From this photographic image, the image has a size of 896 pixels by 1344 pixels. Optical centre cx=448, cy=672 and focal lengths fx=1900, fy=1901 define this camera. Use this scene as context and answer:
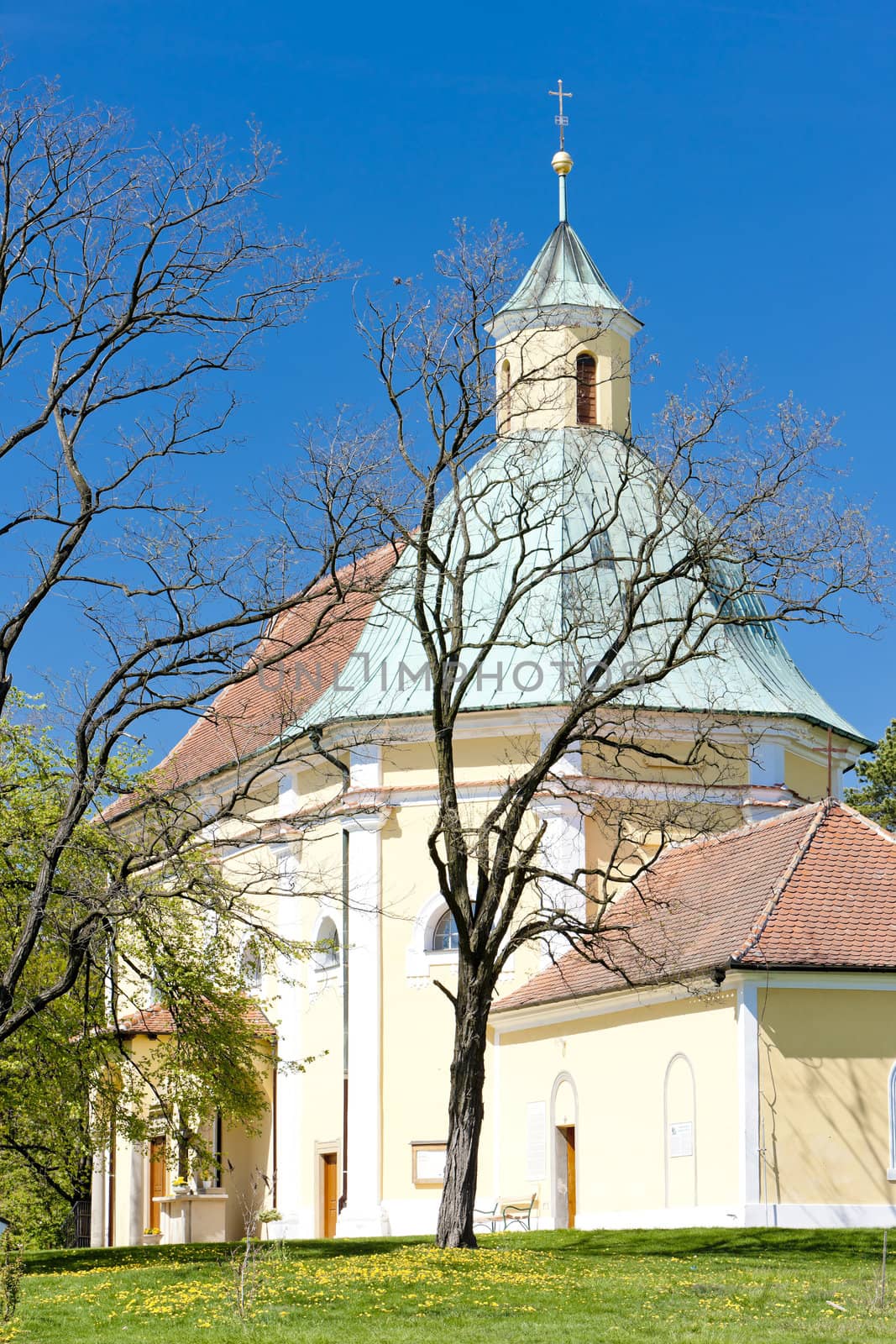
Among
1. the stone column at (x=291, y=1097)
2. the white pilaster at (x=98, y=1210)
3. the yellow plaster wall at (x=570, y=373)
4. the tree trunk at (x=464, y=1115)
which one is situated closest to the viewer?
the tree trunk at (x=464, y=1115)

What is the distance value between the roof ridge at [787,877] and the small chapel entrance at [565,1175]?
5.12 meters

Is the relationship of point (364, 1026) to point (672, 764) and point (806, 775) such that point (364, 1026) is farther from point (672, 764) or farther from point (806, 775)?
point (806, 775)

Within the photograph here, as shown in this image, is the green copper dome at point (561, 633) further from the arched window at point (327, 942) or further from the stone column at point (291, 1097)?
the arched window at point (327, 942)

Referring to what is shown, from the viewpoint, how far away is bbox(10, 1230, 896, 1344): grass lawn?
1514 centimetres

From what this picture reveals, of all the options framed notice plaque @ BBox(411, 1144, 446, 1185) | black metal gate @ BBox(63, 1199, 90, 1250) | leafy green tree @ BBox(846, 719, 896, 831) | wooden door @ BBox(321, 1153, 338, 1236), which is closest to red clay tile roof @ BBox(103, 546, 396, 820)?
wooden door @ BBox(321, 1153, 338, 1236)

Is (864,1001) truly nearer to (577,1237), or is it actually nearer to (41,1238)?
(577,1237)

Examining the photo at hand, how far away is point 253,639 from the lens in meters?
19.8

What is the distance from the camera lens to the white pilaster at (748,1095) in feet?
76.6

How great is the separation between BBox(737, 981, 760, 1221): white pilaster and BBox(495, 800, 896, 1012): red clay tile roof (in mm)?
637

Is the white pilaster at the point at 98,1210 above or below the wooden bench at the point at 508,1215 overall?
below

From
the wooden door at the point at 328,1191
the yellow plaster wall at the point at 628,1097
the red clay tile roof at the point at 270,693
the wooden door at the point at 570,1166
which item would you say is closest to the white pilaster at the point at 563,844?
the yellow plaster wall at the point at 628,1097

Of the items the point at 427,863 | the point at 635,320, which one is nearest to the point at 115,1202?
the point at 427,863

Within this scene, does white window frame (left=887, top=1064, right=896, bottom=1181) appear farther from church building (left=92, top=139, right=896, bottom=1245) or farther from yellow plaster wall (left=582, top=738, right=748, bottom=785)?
yellow plaster wall (left=582, top=738, right=748, bottom=785)

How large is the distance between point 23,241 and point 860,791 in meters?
40.3
